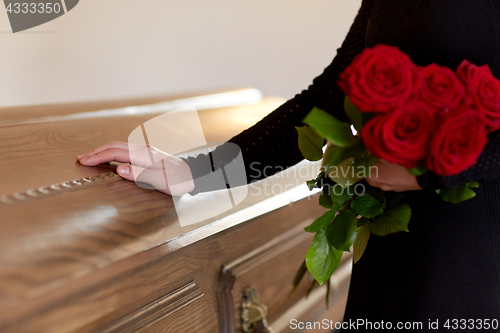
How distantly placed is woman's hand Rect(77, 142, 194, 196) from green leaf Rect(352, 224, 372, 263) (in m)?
0.32

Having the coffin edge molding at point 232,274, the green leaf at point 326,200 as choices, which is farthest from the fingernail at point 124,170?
the green leaf at point 326,200

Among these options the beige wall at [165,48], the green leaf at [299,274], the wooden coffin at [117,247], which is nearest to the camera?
the wooden coffin at [117,247]

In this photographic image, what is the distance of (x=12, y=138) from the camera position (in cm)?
77

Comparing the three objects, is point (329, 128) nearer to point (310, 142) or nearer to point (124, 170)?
point (310, 142)

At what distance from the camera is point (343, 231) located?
0.61m

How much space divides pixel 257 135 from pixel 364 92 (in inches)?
16.4

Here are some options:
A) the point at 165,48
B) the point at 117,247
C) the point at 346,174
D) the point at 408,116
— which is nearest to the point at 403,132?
the point at 408,116

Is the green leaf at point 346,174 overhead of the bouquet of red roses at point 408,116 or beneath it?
beneath

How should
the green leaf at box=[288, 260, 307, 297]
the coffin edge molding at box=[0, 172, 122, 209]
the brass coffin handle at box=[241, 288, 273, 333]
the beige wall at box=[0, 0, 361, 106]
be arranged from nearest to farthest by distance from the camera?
the coffin edge molding at box=[0, 172, 122, 209], the brass coffin handle at box=[241, 288, 273, 333], the green leaf at box=[288, 260, 307, 297], the beige wall at box=[0, 0, 361, 106]

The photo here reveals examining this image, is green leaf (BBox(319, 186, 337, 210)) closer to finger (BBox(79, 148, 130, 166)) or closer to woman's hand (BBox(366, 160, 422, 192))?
woman's hand (BBox(366, 160, 422, 192))

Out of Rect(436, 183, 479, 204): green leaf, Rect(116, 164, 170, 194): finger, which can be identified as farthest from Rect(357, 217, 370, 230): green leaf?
Rect(116, 164, 170, 194): finger

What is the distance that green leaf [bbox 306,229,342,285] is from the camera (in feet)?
2.01

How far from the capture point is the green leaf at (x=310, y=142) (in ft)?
1.99

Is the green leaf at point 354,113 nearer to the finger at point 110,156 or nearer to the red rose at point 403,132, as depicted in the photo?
the red rose at point 403,132
